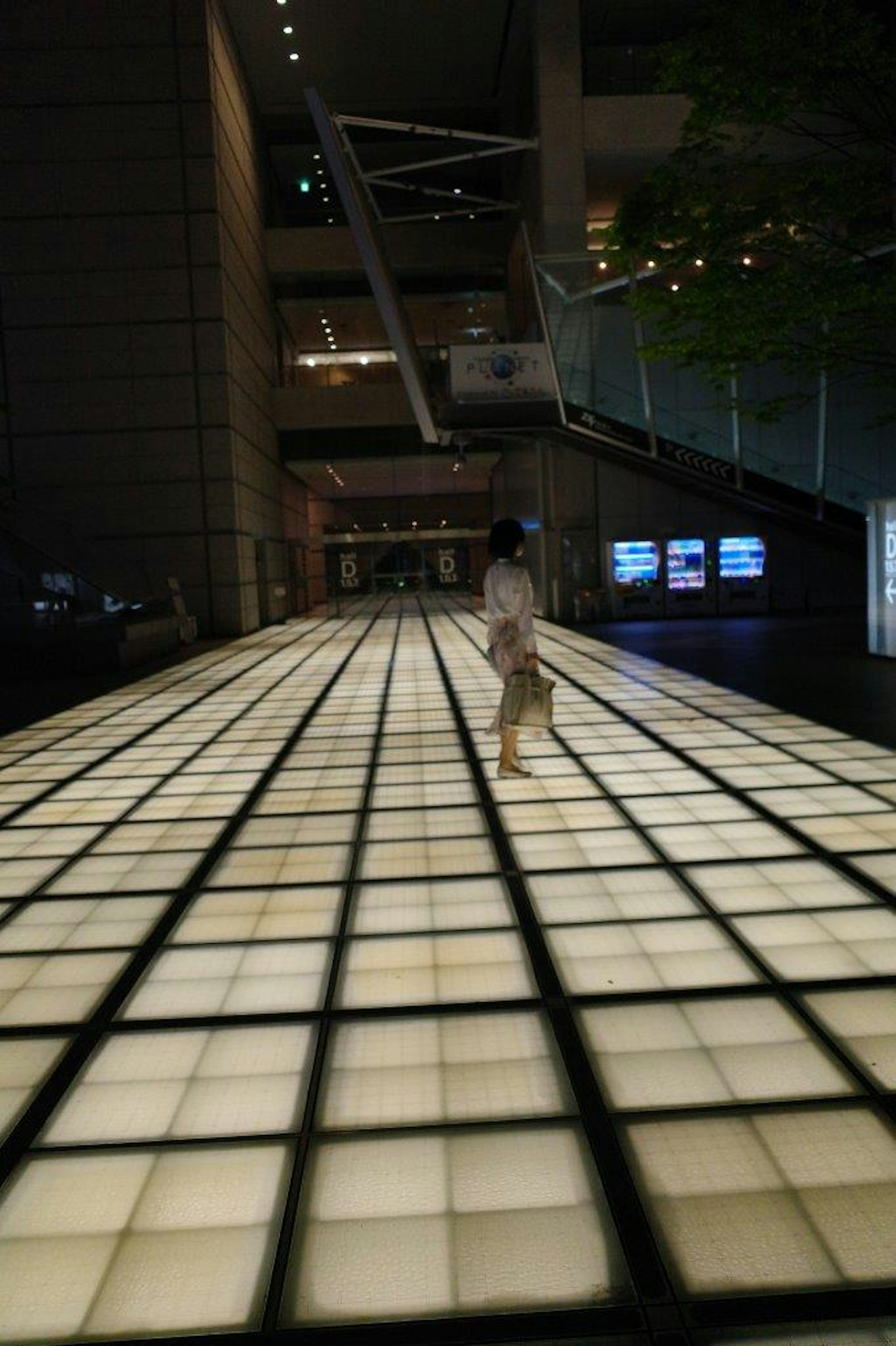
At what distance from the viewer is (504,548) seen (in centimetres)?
655

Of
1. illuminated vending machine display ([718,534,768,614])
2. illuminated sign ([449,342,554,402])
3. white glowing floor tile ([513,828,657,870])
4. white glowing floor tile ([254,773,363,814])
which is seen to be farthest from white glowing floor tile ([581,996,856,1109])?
illuminated vending machine display ([718,534,768,614])

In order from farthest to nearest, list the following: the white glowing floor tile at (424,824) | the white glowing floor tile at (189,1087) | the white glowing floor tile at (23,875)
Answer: the white glowing floor tile at (424,824), the white glowing floor tile at (23,875), the white glowing floor tile at (189,1087)

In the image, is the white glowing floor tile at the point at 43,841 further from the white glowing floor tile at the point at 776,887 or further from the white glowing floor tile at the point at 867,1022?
the white glowing floor tile at the point at 867,1022

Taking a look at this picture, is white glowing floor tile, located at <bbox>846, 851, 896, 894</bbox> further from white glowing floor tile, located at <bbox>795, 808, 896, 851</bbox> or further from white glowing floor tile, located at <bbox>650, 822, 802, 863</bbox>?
white glowing floor tile, located at <bbox>650, 822, 802, 863</bbox>

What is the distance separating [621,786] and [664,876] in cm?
185

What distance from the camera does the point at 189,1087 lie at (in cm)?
290

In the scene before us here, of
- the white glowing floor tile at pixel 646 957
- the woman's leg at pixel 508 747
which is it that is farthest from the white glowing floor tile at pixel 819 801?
the white glowing floor tile at pixel 646 957

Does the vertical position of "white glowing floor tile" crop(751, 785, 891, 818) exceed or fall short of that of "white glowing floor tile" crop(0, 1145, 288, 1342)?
it exceeds it

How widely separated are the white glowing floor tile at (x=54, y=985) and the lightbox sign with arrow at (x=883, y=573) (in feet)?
34.5

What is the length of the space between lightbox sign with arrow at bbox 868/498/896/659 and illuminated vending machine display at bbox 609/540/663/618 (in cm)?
949

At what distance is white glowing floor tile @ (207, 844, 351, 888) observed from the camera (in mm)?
Answer: 4766

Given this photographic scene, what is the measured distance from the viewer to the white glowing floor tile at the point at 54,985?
135 inches

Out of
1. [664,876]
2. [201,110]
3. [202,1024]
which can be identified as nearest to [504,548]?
[664,876]

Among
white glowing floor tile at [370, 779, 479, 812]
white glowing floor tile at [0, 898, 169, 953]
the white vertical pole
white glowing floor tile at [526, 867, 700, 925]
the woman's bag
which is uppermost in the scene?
the white vertical pole
